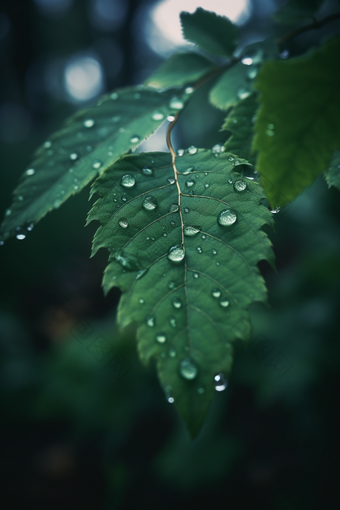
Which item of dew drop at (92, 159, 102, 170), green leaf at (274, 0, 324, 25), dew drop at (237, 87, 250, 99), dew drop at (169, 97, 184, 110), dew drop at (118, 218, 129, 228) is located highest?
green leaf at (274, 0, 324, 25)

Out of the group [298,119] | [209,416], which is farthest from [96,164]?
[209,416]

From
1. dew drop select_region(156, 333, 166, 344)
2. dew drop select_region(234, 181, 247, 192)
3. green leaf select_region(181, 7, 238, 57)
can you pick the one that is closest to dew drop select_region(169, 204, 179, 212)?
dew drop select_region(234, 181, 247, 192)

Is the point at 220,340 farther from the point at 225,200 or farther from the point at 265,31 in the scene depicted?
the point at 265,31

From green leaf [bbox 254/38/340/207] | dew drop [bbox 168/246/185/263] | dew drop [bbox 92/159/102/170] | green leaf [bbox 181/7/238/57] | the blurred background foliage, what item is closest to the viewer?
green leaf [bbox 254/38/340/207]

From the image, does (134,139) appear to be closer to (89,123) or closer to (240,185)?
(89,123)

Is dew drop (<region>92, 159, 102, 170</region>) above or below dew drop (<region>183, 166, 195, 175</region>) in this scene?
above

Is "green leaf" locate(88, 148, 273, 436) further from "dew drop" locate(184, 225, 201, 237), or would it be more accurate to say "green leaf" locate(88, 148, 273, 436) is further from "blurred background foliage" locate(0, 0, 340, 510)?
"blurred background foliage" locate(0, 0, 340, 510)

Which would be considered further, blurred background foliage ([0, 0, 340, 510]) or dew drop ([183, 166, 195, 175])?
blurred background foliage ([0, 0, 340, 510])

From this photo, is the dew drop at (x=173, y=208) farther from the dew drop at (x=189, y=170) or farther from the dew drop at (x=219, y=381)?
the dew drop at (x=219, y=381)
